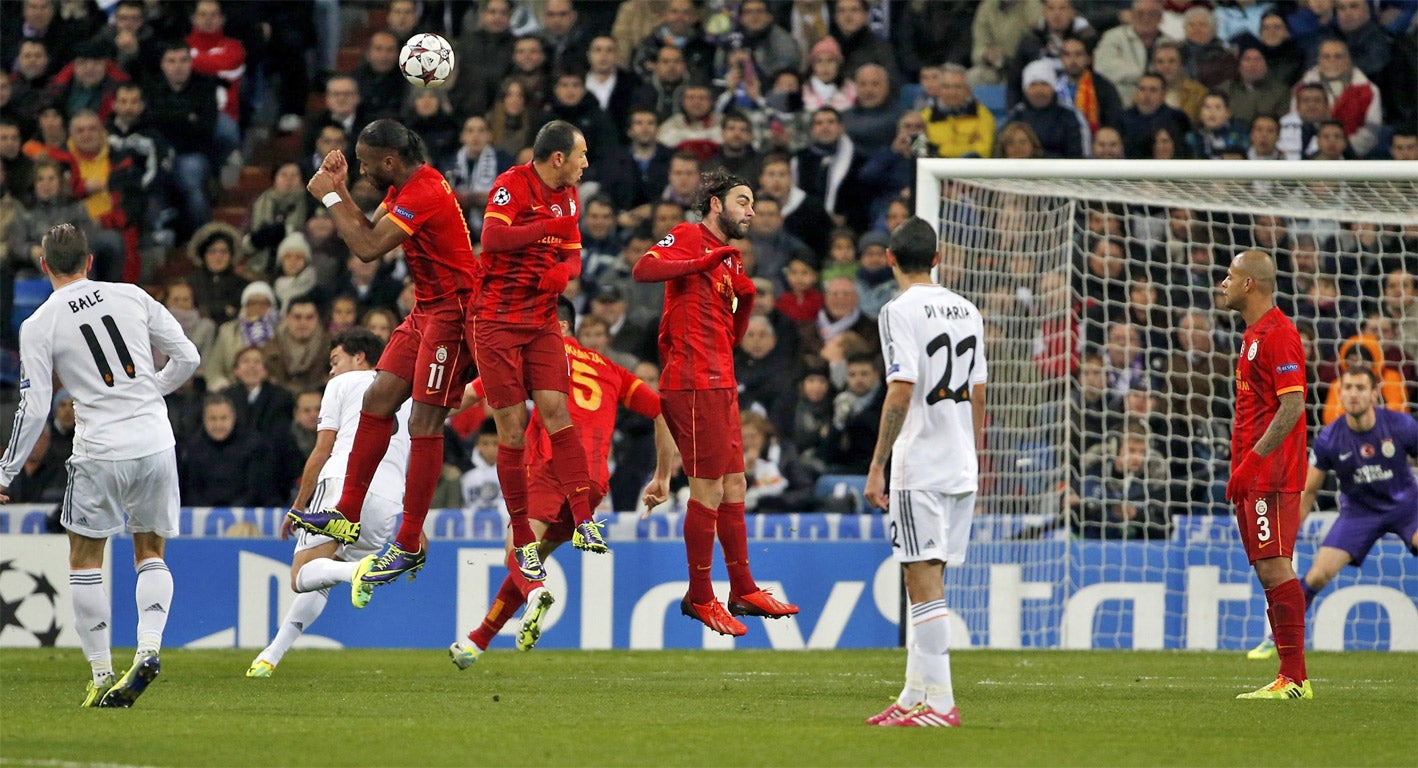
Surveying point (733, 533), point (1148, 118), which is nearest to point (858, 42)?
point (1148, 118)

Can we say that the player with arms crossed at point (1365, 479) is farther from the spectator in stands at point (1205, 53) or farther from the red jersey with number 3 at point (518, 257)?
the red jersey with number 3 at point (518, 257)

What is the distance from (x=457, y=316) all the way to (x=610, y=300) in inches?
266

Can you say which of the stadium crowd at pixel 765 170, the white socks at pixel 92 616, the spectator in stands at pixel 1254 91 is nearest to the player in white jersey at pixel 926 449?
the white socks at pixel 92 616

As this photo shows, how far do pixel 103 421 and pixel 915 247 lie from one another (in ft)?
12.7

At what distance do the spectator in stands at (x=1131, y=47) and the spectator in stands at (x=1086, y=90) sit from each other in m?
0.33

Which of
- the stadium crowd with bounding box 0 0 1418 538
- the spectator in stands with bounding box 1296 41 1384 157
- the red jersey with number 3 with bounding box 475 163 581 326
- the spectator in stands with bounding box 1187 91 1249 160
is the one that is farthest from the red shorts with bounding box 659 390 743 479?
the spectator in stands with bounding box 1296 41 1384 157

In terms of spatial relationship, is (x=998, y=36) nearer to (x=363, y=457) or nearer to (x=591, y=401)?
(x=591, y=401)

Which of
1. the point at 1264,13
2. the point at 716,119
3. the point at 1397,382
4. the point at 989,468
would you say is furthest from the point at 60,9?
the point at 1397,382

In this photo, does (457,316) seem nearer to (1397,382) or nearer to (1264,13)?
(1397,382)

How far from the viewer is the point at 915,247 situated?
306 inches

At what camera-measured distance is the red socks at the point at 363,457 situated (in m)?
9.52

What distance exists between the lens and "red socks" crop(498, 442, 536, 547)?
31.7 ft

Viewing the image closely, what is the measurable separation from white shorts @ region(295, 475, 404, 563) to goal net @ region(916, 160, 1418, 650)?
474 cm

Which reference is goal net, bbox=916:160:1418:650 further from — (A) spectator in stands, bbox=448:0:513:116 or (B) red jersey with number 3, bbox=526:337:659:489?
(A) spectator in stands, bbox=448:0:513:116
